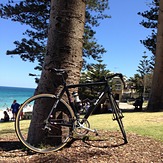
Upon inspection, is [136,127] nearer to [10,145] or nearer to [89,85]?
[89,85]

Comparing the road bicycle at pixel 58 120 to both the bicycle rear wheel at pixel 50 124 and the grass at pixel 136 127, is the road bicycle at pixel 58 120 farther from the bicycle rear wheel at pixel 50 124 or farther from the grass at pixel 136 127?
the grass at pixel 136 127

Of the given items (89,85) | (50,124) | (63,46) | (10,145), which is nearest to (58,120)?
(50,124)

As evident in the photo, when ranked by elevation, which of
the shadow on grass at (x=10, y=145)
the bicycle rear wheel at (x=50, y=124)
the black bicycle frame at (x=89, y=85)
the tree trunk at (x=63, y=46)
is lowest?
the shadow on grass at (x=10, y=145)

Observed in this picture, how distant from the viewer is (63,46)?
396 centimetres

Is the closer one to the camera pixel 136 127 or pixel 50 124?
pixel 50 124

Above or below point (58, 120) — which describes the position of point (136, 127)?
below

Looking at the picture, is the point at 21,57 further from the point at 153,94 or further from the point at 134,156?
the point at 134,156

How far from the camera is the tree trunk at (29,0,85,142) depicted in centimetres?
393

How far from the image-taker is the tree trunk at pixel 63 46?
12.9ft

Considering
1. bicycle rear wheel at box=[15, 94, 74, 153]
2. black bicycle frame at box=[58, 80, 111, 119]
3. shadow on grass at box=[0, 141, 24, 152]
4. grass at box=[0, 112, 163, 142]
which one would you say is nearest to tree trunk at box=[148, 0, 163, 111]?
grass at box=[0, 112, 163, 142]

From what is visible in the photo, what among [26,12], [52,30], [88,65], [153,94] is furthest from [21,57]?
[52,30]

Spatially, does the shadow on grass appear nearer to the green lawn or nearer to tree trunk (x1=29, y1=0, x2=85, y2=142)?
tree trunk (x1=29, y1=0, x2=85, y2=142)

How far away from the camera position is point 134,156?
357 centimetres

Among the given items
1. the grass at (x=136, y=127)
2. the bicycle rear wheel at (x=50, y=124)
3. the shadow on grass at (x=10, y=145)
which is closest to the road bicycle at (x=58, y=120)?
the bicycle rear wheel at (x=50, y=124)
